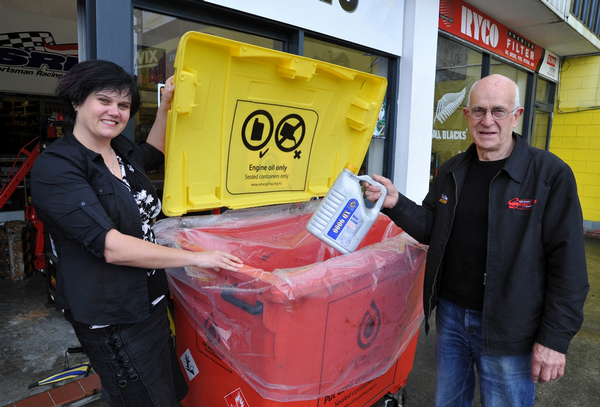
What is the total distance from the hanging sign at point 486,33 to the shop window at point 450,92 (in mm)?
152

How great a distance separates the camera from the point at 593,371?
264 centimetres

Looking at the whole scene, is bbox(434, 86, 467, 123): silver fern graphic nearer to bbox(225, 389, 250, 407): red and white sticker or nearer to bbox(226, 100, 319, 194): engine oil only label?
bbox(226, 100, 319, 194): engine oil only label

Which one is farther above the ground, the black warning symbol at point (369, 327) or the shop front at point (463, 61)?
the shop front at point (463, 61)

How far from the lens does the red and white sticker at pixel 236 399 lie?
4.96ft

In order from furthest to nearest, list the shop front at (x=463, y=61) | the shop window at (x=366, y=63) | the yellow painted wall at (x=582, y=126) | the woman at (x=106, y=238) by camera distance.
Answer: the yellow painted wall at (x=582, y=126), the shop front at (x=463, y=61), the shop window at (x=366, y=63), the woman at (x=106, y=238)

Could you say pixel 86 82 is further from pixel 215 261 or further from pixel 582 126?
pixel 582 126

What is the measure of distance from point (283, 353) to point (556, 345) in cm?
90

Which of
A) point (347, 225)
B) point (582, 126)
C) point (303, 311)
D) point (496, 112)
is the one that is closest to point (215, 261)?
point (303, 311)

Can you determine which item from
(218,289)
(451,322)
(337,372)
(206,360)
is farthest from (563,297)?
(206,360)

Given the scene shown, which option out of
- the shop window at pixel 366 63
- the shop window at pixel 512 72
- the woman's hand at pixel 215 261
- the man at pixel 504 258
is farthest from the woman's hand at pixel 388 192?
the shop window at pixel 512 72

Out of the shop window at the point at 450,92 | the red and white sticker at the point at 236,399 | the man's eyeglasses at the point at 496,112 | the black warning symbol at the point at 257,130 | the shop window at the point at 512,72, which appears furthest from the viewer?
the shop window at the point at 512,72

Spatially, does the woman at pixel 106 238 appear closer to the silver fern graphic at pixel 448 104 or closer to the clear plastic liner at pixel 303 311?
the clear plastic liner at pixel 303 311

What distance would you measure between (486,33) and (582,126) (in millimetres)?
3520

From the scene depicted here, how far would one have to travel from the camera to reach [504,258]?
135 centimetres
